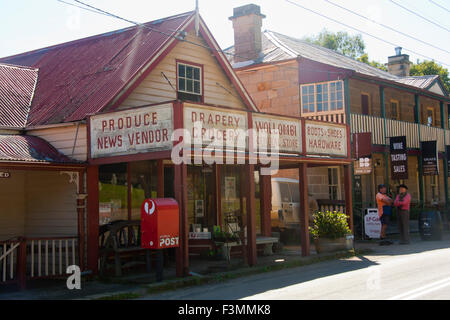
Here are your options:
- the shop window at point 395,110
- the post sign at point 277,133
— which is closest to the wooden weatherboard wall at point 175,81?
the post sign at point 277,133

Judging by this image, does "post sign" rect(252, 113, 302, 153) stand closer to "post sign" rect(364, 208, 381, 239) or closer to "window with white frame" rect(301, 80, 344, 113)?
"post sign" rect(364, 208, 381, 239)

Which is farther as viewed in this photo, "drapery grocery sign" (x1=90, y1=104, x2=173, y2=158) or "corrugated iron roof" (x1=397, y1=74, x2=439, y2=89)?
"corrugated iron roof" (x1=397, y1=74, x2=439, y2=89)

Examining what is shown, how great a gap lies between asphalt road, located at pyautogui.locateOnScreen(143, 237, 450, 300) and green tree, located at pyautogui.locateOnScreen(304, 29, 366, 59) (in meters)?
45.6

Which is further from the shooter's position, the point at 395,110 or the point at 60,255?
the point at 395,110

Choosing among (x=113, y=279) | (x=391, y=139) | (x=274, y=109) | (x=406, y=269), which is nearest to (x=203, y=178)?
(x=113, y=279)

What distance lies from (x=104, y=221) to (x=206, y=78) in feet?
16.7

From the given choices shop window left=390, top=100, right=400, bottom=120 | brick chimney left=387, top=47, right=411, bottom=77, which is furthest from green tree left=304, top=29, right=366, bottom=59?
shop window left=390, top=100, right=400, bottom=120

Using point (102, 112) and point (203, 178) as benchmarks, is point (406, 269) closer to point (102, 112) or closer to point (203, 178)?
point (203, 178)

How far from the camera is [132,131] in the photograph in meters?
11.6

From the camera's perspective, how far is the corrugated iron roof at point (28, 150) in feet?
36.6

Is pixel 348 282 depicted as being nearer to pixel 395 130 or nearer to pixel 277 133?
pixel 277 133

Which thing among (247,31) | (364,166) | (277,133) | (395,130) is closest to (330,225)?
(277,133)

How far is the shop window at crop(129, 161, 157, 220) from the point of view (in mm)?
13539

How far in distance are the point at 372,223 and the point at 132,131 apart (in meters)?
9.62
